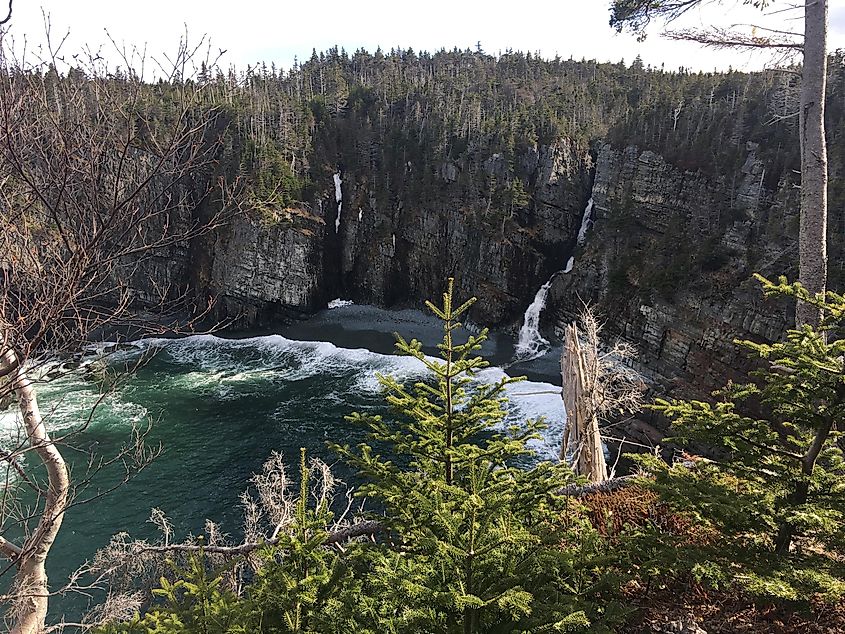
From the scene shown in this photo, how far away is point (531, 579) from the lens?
11.6 ft

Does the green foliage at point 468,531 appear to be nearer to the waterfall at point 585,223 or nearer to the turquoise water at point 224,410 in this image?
the turquoise water at point 224,410

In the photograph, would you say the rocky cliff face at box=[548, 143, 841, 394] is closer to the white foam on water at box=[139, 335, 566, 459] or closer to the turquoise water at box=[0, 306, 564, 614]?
the turquoise water at box=[0, 306, 564, 614]

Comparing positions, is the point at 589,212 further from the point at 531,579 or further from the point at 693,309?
the point at 531,579

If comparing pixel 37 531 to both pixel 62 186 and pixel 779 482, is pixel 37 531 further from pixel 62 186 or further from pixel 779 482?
pixel 779 482

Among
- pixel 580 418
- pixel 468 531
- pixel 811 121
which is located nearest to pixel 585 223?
pixel 580 418

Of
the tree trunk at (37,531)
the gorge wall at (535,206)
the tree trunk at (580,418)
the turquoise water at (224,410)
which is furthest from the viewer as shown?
the gorge wall at (535,206)

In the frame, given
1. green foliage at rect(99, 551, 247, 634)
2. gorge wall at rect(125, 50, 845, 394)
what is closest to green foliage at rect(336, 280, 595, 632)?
green foliage at rect(99, 551, 247, 634)

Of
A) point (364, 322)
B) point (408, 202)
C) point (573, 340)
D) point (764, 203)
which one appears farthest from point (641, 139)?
point (573, 340)

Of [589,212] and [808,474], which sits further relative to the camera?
[589,212]

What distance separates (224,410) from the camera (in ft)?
85.1

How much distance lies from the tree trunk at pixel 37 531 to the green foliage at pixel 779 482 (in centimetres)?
501

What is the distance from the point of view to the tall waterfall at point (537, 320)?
33125 mm

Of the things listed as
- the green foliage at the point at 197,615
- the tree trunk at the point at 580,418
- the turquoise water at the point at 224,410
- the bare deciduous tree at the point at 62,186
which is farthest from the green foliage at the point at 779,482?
the turquoise water at the point at 224,410

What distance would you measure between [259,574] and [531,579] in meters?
2.05
